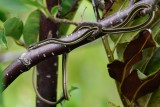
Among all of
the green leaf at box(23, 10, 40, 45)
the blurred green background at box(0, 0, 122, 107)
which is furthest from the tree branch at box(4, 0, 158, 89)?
the blurred green background at box(0, 0, 122, 107)

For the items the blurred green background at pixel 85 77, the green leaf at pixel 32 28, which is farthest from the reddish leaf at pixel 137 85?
the blurred green background at pixel 85 77

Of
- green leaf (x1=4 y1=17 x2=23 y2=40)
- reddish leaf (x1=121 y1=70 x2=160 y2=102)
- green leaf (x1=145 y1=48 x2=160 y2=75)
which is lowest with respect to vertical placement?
reddish leaf (x1=121 y1=70 x2=160 y2=102)

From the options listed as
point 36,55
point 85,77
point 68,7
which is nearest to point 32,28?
point 68,7

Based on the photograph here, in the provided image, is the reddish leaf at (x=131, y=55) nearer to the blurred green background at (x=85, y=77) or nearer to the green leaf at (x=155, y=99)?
the green leaf at (x=155, y=99)

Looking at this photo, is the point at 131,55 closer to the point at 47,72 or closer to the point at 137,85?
the point at 137,85

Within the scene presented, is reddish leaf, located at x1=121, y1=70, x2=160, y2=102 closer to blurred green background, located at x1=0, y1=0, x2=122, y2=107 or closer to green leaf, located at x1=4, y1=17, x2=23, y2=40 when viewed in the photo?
green leaf, located at x1=4, y1=17, x2=23, y2=40

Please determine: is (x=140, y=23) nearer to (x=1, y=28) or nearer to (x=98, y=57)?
(x=1, y=28)

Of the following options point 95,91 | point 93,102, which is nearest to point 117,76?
point 93,102
